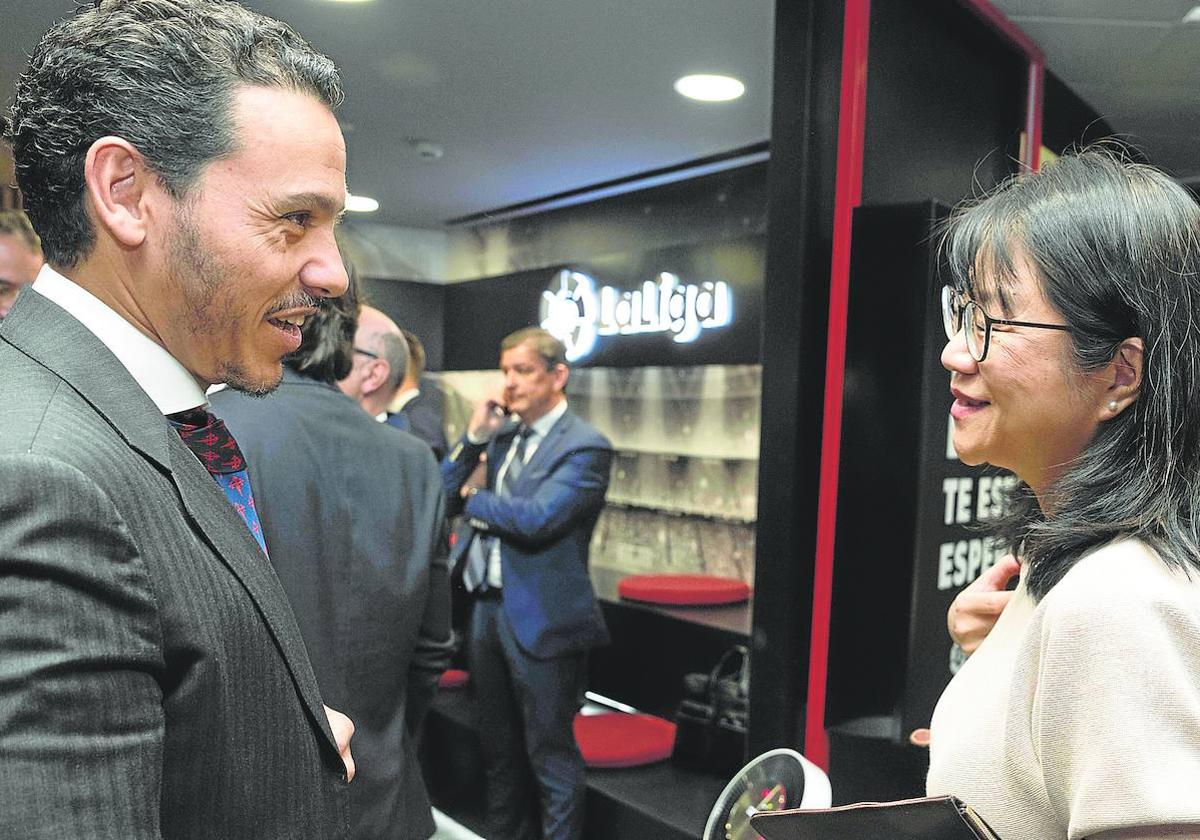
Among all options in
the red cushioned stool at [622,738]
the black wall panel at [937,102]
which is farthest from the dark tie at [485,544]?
the black wall panel at [937,102]

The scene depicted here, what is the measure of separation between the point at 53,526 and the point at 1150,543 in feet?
3.21

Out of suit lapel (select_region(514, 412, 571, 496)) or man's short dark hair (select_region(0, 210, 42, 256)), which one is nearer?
man's short dark hair (select_region(0, 210, 42, 256))

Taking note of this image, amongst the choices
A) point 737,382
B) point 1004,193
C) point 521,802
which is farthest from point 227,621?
point 737,382

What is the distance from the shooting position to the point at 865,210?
230 cm

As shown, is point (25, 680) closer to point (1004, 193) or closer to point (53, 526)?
point (53, 526)

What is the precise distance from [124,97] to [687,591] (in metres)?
4.13

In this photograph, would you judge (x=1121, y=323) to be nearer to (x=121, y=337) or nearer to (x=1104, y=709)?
(x=1104, y=709)

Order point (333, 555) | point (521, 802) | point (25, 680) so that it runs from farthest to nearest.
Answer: point (521, 802) → point (333, 555) → point (25, 680)

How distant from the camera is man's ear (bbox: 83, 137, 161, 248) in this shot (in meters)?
0.91

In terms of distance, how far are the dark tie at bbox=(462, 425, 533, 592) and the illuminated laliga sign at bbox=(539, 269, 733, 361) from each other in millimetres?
1480

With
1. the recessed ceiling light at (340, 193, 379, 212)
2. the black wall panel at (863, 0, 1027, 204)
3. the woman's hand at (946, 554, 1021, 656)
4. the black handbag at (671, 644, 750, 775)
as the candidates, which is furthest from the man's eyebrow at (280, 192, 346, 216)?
the recessed ceiling light at (340, 193, 379, 212)

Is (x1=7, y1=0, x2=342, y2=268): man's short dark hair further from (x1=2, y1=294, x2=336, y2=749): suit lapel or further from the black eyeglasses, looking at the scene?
the black eyeglasses

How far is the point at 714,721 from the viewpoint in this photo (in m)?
3.99

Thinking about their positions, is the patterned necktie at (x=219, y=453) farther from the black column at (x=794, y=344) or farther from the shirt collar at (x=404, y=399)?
the shirt collar at (x=404, y=399)
